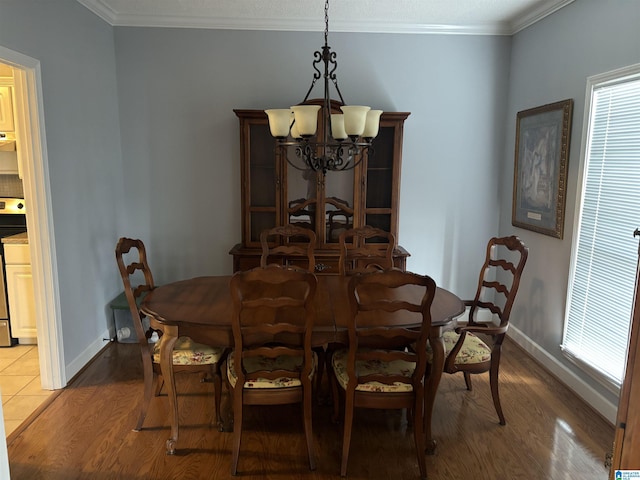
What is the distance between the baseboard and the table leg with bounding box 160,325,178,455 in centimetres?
241

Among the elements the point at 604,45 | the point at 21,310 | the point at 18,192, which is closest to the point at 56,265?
the point at 21,310

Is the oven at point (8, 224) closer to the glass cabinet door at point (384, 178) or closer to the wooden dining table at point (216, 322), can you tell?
the wooden dining table at point (216, 322)

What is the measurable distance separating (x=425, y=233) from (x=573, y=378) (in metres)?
1.65

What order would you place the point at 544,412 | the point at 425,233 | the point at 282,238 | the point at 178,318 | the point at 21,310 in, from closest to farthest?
1. the point at 178,318
2. the point at 544,412
3. the point at 21,310
4. the point at 282,238
5. the point at 425,233

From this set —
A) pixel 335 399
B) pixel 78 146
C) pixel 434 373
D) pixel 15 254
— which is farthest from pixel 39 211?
pixel 434 373

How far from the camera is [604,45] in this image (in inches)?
104

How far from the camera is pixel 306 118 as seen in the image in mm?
2109

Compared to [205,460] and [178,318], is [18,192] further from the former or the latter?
[205,460]

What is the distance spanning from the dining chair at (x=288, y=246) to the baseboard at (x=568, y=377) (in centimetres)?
183

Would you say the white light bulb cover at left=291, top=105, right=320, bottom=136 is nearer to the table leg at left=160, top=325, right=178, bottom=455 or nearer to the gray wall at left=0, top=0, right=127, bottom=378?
the table leg at left=160, top=325, right=178, bottom=455

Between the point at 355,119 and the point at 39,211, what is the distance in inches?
78.4

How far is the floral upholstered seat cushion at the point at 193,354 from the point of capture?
2334 mm

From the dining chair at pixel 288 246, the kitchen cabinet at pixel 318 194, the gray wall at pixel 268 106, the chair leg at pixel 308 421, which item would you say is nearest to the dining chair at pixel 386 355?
the chair leg at pixel 308 421

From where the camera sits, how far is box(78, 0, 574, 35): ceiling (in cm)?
327
